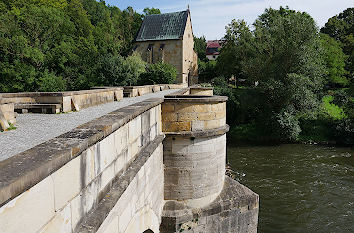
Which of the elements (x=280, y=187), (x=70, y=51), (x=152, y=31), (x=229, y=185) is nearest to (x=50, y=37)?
(x=70, y=51)

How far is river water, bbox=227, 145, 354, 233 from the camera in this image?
1239 cm

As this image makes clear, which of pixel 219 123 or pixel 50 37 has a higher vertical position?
pixel 50 37

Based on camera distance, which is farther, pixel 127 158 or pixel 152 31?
A: pixel 152 31

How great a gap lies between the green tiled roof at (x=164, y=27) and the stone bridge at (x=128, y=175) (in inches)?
1411

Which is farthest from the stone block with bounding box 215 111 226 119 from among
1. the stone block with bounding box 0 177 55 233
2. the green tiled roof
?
the green tiled roof

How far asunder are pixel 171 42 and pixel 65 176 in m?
41.2

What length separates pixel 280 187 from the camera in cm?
1616

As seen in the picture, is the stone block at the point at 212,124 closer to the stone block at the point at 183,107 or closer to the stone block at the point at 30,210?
the stone block at the point at 183,107

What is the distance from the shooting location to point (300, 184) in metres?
16.6

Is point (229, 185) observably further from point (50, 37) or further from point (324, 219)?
point (50, 37)

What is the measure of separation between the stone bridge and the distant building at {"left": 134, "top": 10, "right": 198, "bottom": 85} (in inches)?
1343

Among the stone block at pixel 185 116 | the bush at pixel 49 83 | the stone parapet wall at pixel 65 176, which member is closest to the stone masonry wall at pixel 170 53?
the bush at pixel 49 83

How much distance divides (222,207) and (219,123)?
2.20m

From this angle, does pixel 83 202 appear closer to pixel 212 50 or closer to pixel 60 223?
pixel 60 223
